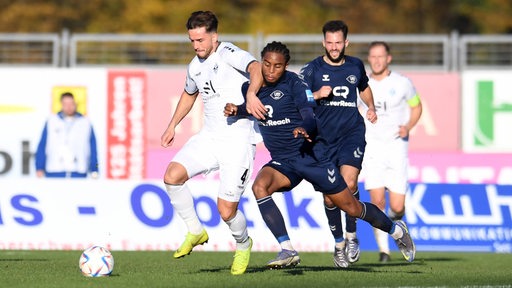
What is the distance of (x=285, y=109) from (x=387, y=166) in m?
4.51

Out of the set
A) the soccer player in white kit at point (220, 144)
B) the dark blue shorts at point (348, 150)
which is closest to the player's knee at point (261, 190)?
the soccer player in white kit at point (220, 144)

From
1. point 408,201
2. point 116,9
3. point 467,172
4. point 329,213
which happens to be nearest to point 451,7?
point 116,9

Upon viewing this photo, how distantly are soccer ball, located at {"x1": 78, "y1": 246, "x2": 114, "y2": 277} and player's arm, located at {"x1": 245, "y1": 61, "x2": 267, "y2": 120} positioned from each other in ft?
6.57

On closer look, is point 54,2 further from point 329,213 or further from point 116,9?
point 329,213

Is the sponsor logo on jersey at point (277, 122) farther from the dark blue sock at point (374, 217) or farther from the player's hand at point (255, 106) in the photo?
the dark blue sock at point (374, 217)

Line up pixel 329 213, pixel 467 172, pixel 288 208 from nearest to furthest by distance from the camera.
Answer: pixel 329 213
pixel 288 208
pixel 467 172

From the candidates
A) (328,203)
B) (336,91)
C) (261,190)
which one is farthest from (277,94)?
(328,203)

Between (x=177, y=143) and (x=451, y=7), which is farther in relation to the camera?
(x=451, y=7)

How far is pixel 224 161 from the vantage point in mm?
12852

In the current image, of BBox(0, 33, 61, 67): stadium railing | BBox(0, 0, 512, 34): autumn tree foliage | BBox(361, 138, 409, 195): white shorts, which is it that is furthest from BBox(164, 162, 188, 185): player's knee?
BBox(0, 0, 512, 34): autumn tree foliage

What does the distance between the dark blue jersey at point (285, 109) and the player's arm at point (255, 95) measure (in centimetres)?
34

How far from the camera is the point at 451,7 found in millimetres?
39531

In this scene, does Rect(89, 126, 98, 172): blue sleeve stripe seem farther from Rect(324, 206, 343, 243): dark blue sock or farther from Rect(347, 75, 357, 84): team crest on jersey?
Rect(347, 75, 357, 84): team crest on jersey

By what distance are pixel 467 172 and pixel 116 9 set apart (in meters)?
15.7
